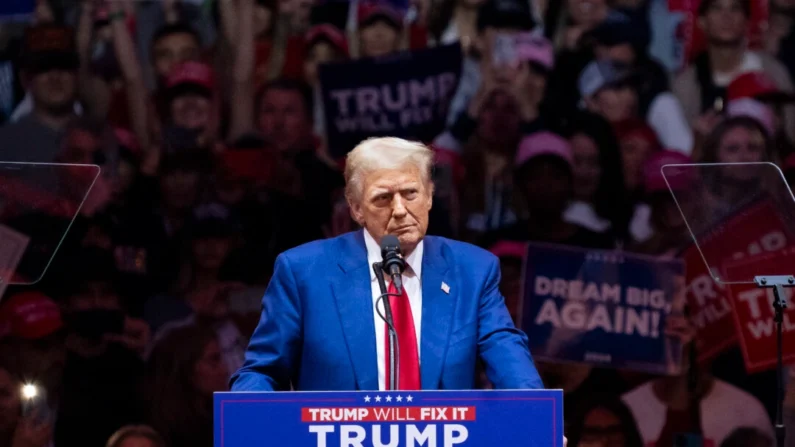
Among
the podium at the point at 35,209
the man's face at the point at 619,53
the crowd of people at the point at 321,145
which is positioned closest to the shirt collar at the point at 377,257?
the podium at the point at 35,209

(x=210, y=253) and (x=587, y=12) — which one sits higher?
(x=587, y=12)

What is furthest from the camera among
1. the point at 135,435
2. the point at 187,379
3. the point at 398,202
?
the point at 187,379

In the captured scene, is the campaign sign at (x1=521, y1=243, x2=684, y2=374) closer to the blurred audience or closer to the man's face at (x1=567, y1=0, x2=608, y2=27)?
the man's face at (x1=567, y1=0, x2=608, y2=27)

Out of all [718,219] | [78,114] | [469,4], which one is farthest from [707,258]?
[78,114]

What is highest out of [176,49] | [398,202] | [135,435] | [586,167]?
[176,49]

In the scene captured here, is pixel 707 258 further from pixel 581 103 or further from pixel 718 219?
pixel 581 103

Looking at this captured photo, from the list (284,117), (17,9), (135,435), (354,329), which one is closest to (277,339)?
(354,329)

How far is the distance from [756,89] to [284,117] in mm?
2304

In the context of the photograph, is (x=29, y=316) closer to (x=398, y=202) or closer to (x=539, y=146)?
(x=539, y=146)

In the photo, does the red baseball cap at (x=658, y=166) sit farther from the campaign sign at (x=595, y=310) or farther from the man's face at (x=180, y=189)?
the man's face at (x=180, y=189)

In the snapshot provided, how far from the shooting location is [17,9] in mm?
6094

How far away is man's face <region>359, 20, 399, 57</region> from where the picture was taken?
6.12 metres

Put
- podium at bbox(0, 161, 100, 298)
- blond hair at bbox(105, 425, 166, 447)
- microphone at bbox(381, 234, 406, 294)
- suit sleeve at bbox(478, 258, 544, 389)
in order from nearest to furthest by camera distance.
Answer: microphone at bbox(381, 234, 406, 294)
suit sleeve at bbox(478, 258, 544, 389)
podium at bbox(0, 161, 100, 298)
blond hair at bbox(105, 425, 166, 447)

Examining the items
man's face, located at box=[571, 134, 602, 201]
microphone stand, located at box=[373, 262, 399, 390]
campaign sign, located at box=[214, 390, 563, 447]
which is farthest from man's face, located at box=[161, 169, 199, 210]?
campaign sign, located at box=[214, 390, 563, 447]
